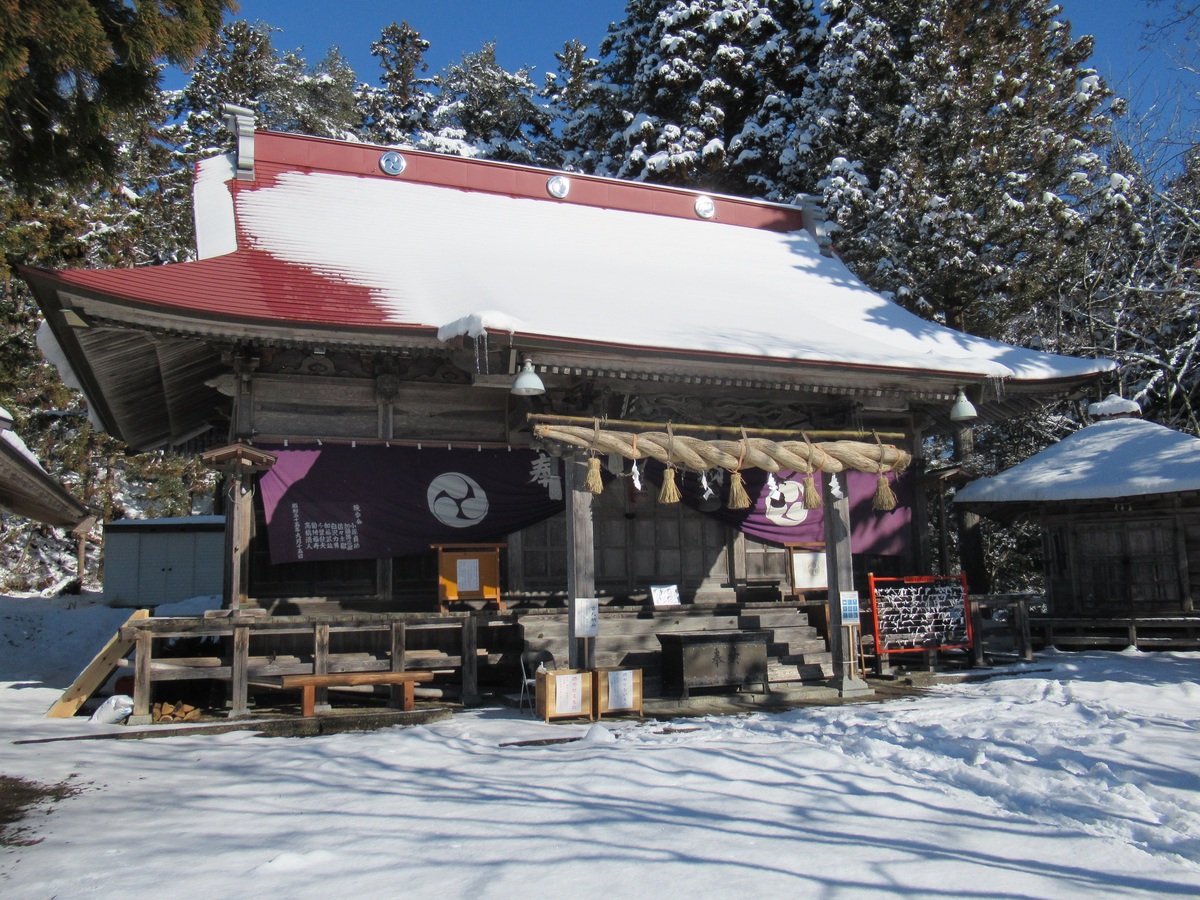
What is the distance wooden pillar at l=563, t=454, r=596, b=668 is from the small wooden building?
8579 mm

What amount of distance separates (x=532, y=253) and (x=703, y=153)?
12448 millimetres

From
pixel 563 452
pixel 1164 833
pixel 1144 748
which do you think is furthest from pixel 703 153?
pixel 1164 833

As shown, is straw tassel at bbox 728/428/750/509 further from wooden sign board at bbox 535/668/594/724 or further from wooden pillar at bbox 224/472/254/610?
wooden pillar at bbox 224/472/254/610

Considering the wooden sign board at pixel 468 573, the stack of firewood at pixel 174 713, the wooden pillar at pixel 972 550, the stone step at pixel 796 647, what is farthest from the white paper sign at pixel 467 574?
the wooden pillar at pixel 972 550

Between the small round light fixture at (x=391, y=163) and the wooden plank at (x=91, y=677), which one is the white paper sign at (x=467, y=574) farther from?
the small round light fixture at (x=391, y=163)

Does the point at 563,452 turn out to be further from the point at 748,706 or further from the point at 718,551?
the point at 718,551

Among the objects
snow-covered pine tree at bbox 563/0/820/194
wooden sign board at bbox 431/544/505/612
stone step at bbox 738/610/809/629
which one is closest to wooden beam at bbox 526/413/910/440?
wooden sign board at bbox 431/544/505/612

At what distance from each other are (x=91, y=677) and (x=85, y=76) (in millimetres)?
6365

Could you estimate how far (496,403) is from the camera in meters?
11.8

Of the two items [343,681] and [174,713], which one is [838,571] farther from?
[174,713]

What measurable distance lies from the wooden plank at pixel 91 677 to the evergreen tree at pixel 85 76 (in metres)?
4.96

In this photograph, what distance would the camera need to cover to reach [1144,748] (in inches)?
265

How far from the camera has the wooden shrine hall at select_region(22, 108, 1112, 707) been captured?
9680 mm

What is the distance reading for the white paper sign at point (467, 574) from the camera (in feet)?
35.4
